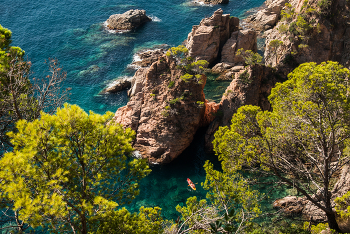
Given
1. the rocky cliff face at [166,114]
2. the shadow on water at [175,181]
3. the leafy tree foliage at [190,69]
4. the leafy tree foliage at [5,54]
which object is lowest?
the shadow on water at [175,181]

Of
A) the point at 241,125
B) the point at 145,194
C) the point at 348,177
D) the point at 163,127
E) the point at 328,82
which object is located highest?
the point at 328,82

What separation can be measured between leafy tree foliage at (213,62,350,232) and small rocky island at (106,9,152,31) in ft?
187

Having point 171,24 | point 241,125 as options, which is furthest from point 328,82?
point 171,24

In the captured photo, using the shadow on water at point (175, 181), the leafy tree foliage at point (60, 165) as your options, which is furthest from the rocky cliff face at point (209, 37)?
the leafy tree foliage at point (60, 165)

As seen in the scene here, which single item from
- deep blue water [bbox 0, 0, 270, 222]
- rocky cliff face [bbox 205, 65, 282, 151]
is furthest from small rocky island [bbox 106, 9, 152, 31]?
rocky cliff face [bbox 205, 65, 282, 151]

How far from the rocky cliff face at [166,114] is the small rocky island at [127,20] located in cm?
3545

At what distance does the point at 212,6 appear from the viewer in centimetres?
7562

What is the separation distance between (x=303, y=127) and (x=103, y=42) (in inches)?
2232

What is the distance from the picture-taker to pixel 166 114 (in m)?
35.4

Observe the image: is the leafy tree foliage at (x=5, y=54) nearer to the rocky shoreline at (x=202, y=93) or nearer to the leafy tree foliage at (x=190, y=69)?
the rocky shoreline at (x=202, y=93)

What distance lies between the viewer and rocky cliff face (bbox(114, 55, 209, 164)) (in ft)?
116

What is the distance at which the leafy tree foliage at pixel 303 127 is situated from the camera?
50.0 ft

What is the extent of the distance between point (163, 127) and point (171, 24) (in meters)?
43.1

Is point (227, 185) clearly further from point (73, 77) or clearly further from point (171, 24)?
point (171, 24)
